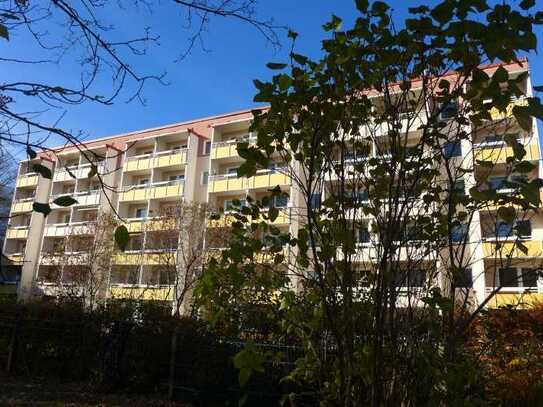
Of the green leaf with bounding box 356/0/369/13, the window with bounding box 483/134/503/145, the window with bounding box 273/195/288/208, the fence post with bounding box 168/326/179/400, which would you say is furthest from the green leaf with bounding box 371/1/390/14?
the fence post with bounding box 168/326/179/400

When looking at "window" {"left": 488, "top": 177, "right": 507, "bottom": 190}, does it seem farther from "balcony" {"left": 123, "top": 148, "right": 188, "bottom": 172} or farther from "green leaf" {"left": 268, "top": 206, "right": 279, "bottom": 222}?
"balcony" {"left": 123, "top": 148, "right": 188, "bottom": 172}

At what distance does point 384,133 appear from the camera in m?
3.04

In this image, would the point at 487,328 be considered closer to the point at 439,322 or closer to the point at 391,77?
the point at 439,322

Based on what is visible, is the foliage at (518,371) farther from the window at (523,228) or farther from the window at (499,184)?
the window at (499,184)

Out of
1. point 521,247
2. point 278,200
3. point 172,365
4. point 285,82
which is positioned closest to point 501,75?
point 285,82

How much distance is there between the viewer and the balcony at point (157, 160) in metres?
35.8

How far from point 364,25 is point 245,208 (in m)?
1.11

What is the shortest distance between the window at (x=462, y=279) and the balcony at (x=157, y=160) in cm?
3370

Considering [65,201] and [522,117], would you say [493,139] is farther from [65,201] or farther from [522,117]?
[65,201]

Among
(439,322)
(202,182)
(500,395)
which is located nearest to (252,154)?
(439,322)

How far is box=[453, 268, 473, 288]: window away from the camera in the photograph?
267 centimetres

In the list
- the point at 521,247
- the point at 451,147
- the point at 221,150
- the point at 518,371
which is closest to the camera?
the point at 521,247

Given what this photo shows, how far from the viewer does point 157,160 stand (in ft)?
120

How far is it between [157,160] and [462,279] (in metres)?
35.5
